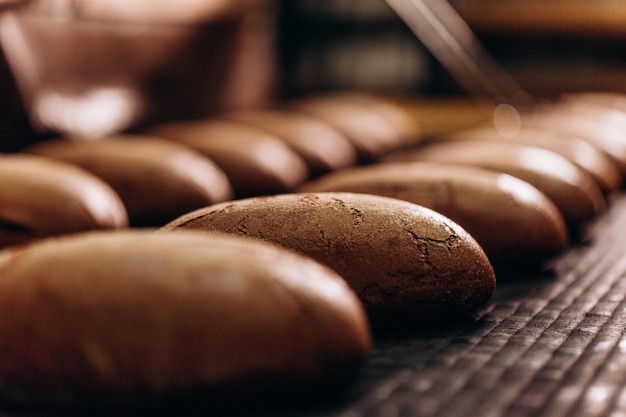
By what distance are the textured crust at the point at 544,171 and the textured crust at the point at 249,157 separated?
39 cm

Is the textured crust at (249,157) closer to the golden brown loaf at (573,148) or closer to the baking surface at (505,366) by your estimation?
the golden brown loaf at (573,148)

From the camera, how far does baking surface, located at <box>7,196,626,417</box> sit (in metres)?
0.70

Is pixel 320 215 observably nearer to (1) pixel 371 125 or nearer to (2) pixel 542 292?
(2) pixel 542 292

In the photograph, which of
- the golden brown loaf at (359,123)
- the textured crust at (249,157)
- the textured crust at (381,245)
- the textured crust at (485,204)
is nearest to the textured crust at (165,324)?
the textured crust at (381,245)

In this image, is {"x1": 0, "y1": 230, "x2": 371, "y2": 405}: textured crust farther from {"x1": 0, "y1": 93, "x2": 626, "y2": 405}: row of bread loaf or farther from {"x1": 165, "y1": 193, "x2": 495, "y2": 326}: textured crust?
{"x1": 165, "y1": 193, "x2": 495, "y2": 326}: textured crust

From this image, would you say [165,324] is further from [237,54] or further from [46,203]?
[237,54]

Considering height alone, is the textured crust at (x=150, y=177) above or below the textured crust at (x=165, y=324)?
above

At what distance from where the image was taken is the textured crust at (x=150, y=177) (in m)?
1.60

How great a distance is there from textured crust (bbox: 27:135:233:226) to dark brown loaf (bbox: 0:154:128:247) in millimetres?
184

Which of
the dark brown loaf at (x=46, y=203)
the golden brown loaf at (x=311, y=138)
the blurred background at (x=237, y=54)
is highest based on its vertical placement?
the blurred background at (x=237, y=54)

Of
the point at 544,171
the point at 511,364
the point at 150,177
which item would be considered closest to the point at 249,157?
the point at 150,177

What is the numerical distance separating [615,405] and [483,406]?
0.11 m

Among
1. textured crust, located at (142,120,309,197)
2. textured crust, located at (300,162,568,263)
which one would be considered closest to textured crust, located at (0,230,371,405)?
textured crust, located at (300,162,568,263)

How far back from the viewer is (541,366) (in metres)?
0.81
